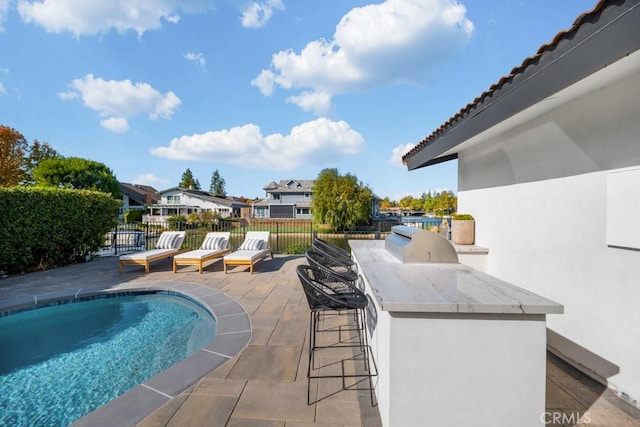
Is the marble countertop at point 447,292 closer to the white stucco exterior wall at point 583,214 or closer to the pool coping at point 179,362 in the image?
the white stucco exterior wall at point 583,214

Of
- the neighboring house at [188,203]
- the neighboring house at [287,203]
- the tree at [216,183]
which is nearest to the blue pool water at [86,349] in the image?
the neighboring house at [287,203]

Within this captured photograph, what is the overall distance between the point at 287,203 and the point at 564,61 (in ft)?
112

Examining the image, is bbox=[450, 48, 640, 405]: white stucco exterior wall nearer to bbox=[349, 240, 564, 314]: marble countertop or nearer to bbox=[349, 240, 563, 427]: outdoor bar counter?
Result: bbox=[349, 240, 564, 314]: marble countertop

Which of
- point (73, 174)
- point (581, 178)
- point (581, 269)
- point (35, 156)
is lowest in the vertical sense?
point (581, 269)

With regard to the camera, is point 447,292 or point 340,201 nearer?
point 447,292

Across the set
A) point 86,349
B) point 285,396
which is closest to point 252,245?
point 86,349

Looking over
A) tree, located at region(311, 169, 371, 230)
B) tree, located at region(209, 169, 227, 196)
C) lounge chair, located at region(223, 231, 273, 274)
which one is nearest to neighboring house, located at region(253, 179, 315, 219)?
tree, located at region(311, 169, 371, 230)

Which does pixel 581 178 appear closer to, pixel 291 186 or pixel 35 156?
pixel 291 186

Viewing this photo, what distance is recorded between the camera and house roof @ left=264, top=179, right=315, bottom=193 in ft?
116

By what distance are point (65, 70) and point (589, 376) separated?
15448 millimetres

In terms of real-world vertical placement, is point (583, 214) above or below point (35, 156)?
below

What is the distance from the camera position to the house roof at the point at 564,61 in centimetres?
131

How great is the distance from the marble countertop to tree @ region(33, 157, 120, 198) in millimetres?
29179

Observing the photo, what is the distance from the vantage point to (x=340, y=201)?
75.2 ft
